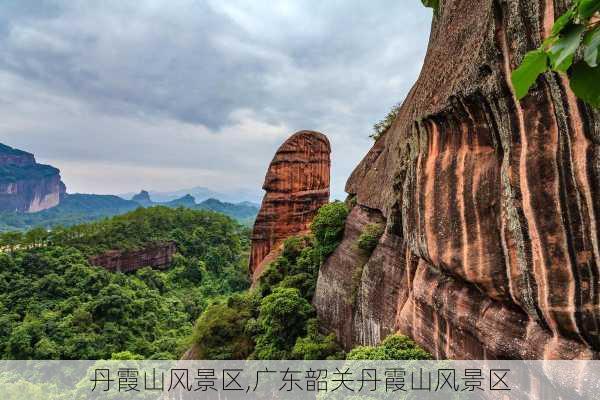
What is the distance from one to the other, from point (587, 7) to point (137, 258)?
152 ft

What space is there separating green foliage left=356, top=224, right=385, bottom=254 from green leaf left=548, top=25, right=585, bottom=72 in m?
11.7

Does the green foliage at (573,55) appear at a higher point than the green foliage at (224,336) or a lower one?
higher

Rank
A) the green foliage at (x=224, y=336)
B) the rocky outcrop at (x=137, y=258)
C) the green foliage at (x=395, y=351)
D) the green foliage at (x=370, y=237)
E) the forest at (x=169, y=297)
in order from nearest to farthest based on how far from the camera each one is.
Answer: the green foliage at (x=395, y=351) < the green foliage at (x=370, y=237) < the forest at (x=169, y=297) < the green foliage at (x=224, y=336) < the rocky outcrop at (x=137, y=258)

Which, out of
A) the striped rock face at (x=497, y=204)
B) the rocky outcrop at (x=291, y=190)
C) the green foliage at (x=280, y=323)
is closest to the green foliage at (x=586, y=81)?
the striped rock face at (x=497, y=204)

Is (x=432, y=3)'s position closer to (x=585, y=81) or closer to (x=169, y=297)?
(x=585, y=81)

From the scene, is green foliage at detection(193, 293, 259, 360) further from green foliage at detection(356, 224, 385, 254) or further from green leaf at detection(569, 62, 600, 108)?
green leaf at detection(569, 62, 600, 108)

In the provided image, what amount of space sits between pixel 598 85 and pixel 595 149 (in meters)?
4.46

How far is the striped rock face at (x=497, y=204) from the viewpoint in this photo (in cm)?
502

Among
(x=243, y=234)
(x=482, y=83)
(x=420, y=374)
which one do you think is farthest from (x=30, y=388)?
(x=243, y=234)

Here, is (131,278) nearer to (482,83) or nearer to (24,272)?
(24,272)

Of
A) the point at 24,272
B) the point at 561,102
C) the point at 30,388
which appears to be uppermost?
the point at 561,102

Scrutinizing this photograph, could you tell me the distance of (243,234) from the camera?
60375mm

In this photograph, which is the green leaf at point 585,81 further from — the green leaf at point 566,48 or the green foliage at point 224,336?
the green foliage at point 224,336

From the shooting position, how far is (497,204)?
6.38 meters
